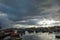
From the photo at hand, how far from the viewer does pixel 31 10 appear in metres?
2.54

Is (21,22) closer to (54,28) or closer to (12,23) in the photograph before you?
(12,23)

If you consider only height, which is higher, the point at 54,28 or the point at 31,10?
the point at 31,10

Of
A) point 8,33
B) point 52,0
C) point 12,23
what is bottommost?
point 8,33

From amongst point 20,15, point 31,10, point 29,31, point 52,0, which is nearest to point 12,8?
point 20,15

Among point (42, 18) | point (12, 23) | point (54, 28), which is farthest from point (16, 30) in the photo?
point (54, 28)

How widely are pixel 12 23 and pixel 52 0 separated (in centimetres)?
91

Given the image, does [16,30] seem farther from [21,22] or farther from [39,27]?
[39,27]

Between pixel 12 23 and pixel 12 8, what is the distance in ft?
0.97

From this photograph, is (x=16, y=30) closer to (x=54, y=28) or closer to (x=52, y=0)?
(x=54, y=28)

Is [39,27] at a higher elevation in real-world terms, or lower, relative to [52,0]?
lower

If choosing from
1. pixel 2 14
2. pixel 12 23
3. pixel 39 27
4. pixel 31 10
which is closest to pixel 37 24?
pixel 39 27

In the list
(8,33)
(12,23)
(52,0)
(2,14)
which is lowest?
(8,33)

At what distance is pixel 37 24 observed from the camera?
8.23 ft

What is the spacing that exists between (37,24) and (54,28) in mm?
343
